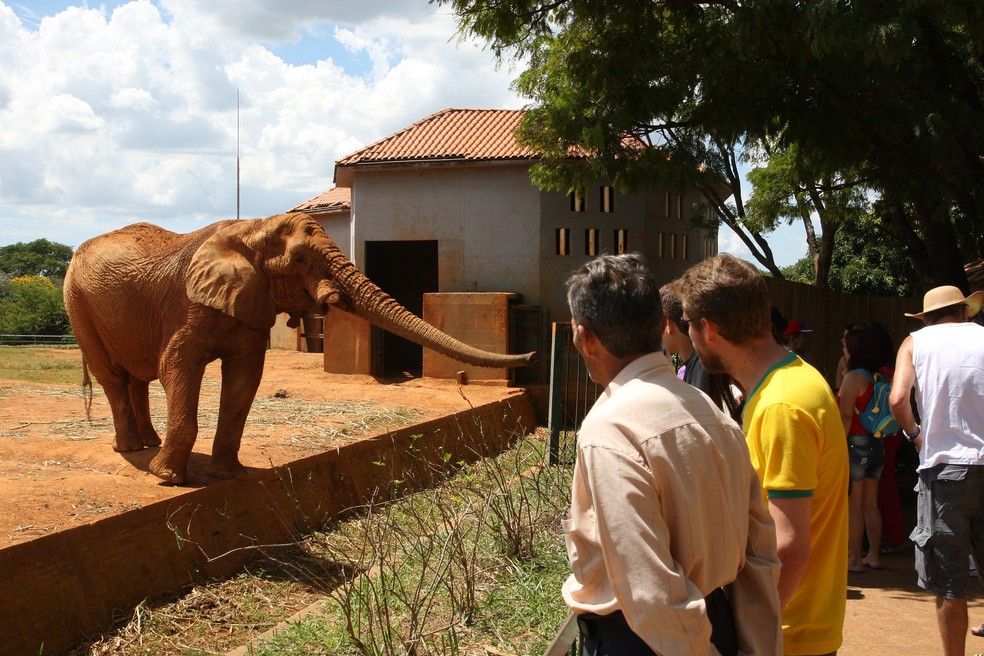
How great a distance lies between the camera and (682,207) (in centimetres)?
2286

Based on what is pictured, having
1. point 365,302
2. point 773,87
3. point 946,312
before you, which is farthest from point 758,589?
point 773,87

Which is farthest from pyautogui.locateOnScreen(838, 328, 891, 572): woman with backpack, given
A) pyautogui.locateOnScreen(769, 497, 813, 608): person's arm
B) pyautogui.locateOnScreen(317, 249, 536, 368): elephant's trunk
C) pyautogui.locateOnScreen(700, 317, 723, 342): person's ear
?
pyautogui.locateOnScreen(769, 497, 813, 608): person's arm

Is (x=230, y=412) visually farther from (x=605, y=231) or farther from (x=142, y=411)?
(x=605, y=231)

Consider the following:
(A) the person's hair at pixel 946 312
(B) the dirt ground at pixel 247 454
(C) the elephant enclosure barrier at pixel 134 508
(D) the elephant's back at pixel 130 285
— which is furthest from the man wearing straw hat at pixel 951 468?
(D) the elephant's back at pixel 130 285

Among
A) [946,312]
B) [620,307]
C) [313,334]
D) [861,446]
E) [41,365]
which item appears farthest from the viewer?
[313,334]

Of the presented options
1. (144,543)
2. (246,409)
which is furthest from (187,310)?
(144,543)

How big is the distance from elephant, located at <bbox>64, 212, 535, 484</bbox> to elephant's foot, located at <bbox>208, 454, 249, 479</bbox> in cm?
1

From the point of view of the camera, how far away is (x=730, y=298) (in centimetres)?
286

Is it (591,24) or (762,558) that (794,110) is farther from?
(762,558)

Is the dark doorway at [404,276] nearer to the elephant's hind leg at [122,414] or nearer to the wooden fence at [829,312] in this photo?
the wooden fence at [829,312]

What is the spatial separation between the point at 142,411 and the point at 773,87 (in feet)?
26.0

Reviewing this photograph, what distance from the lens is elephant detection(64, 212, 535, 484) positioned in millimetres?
8031

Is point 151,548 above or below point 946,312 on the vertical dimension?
below

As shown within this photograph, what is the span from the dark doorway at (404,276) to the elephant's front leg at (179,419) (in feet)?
53.0
